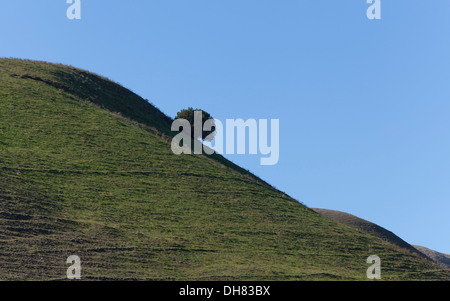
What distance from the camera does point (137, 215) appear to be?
1534 inches

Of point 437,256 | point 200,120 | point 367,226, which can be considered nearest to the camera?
point 367,226

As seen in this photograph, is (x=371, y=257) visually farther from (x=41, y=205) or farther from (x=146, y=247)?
(x=41, y=205)

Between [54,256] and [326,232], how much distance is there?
21.6m

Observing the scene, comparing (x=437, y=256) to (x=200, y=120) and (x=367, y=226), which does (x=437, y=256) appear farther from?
(x=200, y=120)

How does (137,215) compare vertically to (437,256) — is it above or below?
above

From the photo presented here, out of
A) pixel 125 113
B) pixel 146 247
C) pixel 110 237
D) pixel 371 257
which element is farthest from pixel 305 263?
pixel 125 113

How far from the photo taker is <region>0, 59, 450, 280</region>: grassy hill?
101 feet

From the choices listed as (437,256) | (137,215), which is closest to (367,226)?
(437,256)

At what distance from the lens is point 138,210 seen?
131 feet

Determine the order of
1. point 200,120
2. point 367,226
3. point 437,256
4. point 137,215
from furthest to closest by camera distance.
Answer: point 200,120 → point 437,256 → point 367,226 → point 137,215

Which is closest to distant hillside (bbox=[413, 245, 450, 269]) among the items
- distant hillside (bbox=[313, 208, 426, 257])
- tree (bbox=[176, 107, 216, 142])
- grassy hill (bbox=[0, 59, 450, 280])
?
distant hillside (bbox=[313, 208, 426, 257])

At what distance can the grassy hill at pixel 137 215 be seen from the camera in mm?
30859

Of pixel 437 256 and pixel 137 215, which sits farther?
pixel 437 256

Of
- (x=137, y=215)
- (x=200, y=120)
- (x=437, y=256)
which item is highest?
(x=200, y=120)
